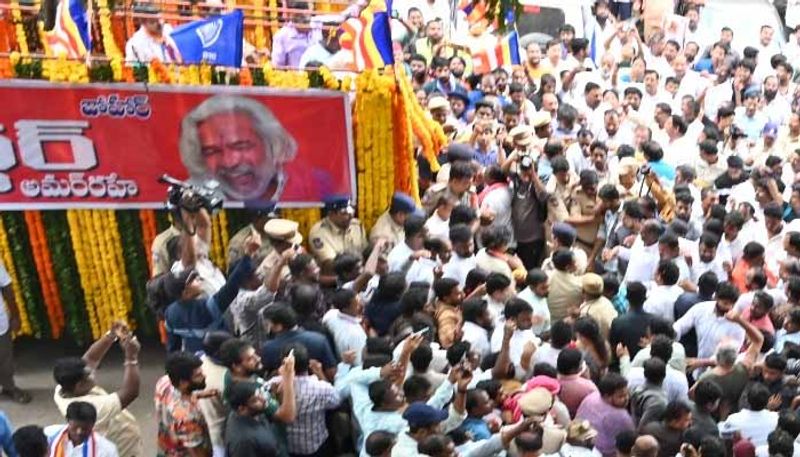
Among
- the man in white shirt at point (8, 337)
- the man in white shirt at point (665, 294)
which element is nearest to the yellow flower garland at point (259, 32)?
the man in white shirt at point (8, 337)

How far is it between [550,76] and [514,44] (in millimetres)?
749

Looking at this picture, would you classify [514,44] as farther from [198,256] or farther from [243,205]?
[198,256]

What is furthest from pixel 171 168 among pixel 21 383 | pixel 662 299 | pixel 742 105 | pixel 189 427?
pixel 742 105

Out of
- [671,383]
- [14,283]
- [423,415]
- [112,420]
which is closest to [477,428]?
[423,415]

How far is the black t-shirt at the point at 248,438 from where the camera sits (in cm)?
556

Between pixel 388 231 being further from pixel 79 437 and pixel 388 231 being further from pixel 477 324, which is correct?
pixel 79 437

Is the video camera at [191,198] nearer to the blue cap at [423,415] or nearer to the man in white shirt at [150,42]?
the man in white shirt at [150,42]

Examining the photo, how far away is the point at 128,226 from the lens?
8242mm

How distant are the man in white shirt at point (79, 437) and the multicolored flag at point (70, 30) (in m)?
3.81

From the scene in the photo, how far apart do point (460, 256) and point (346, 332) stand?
130 centimetres

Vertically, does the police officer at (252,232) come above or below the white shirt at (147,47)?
below

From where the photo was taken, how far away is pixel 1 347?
7.73m

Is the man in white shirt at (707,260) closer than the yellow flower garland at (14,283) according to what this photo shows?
Yes

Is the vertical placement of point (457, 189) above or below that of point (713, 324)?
above
